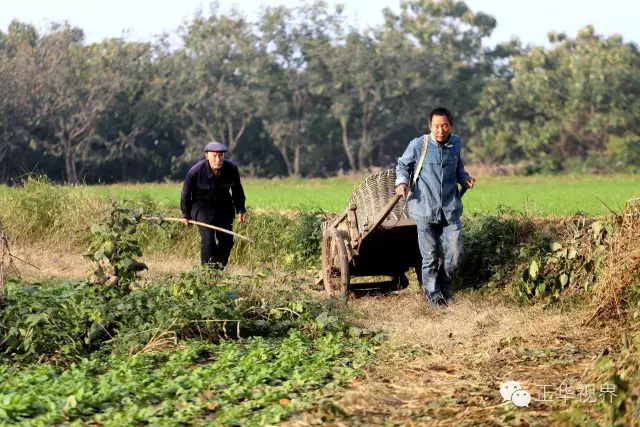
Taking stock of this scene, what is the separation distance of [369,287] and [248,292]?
6.57 ft

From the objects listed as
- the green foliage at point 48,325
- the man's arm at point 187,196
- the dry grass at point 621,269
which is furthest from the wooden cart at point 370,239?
the green foliage at point 48,325

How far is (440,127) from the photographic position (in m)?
8.16

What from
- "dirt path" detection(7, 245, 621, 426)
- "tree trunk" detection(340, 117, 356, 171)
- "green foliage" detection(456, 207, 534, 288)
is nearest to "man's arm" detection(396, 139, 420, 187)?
"dirt path" detection(7, 245, 621, 426)

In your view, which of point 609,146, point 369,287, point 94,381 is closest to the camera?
point 94,381

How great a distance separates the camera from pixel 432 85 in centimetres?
5025

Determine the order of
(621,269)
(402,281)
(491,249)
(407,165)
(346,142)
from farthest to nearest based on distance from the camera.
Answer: (346,142), (402,281), (491,249), (407,165), (621,269)

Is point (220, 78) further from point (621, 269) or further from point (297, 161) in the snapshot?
point (621, 269)

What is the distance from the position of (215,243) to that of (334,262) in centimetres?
153

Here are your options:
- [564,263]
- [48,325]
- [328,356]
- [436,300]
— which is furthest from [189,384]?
[564,263]

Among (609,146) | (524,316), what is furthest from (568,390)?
(609,146)

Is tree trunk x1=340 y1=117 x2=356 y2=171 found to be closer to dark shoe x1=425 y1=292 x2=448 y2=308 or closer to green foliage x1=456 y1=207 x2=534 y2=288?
green foliage x1=456 y1=207 x2=534 y2=288

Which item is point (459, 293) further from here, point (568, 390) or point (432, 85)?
point (432, 85)

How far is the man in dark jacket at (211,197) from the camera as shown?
9.95 metres

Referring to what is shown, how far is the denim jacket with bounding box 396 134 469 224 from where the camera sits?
26.8 feet
